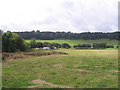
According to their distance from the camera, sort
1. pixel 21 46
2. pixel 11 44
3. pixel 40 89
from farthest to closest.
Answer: pixel 21 46, pixel 11 44, pixel 40 89

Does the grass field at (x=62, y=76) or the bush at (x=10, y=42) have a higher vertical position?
the bush at (x=10, y=42)

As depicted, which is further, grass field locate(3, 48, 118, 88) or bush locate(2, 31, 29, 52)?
bush locate(2, 31, 29, 52)

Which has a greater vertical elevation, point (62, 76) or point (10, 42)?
point (10, 42)

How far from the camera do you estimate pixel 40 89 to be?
14180 millimetres

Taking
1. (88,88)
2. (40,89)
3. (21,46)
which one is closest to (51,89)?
(40,89)

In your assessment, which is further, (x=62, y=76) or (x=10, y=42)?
(x=10, y=42)

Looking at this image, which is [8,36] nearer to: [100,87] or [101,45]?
[100,87]

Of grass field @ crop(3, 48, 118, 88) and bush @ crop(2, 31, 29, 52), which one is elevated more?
bush @ crop(2, 31, 29, 52)

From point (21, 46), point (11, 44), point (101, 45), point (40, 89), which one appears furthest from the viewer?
point (101, 45)

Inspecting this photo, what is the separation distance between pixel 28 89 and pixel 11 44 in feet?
223

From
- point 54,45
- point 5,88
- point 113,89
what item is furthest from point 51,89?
point 54,45

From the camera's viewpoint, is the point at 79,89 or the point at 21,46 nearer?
the point at 79,89

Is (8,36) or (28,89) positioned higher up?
(8,36)

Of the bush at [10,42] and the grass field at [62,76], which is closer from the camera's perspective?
the grass field at [62,76]
